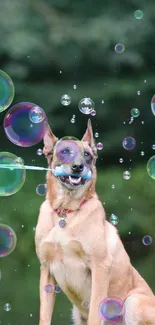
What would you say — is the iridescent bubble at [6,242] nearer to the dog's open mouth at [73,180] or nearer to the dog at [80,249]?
the dog at [80,249]

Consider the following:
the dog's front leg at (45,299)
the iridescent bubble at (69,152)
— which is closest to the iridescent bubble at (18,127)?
the iridescent bubble at (69,152)

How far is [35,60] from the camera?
8.12m

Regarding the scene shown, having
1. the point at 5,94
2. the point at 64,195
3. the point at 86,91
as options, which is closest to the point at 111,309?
the point at 64,195

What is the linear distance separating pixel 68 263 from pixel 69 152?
2.13 feet

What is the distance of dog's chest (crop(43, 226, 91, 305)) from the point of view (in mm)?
4934

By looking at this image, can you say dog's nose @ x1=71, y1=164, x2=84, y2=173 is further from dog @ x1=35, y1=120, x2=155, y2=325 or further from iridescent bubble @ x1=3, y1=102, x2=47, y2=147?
iridescent bubble @ x1=3, y1=102, x2=47, y2=147

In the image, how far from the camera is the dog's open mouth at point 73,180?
501 cm

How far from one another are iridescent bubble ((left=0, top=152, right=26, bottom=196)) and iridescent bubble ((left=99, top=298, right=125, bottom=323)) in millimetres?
1066

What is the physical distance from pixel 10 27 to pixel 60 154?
10.9ft

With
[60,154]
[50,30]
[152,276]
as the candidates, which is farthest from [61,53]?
[60,154]

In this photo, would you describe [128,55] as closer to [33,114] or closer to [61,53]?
[61,53]

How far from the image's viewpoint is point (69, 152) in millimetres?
5020

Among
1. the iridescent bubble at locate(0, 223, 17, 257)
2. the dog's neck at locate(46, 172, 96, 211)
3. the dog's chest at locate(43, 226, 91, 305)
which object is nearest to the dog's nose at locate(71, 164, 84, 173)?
the dog's neck at locate(46, 172, 96, 211)

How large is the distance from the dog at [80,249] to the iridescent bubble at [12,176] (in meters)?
0.42
